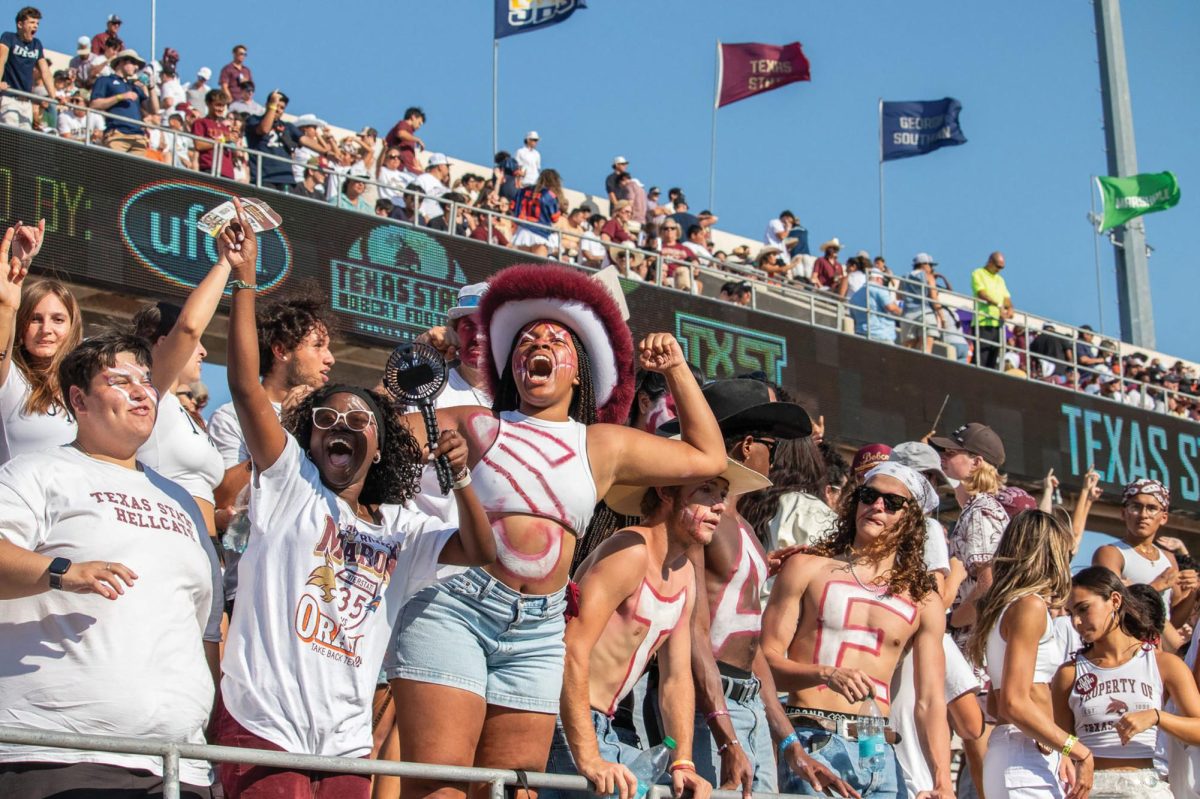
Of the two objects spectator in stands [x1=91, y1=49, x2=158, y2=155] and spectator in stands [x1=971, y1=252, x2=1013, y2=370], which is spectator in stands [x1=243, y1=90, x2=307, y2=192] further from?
spectator in stands [x1=971, y1=252, x2=1013, y2=370]

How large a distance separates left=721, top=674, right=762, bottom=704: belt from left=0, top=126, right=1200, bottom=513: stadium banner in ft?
10.4

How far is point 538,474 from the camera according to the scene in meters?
4.34

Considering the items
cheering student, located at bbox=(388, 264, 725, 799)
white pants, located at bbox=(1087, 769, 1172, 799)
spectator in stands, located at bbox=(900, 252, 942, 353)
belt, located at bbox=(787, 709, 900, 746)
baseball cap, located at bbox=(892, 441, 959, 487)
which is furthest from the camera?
spectator in stands, located at bbox=(900, 252, 942, 353)

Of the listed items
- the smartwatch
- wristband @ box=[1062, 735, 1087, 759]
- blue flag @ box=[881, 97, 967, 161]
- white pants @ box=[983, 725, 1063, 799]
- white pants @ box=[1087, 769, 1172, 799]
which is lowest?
white pants @ box=[1087, 769, 1172, 799]

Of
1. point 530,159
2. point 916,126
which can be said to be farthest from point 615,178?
point 916,126

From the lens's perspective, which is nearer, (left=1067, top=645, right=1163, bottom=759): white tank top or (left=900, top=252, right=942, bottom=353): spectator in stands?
(left=1067, top=645, right=1163, bottom=759): white tank top

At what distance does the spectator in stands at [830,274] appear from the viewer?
17656 millimetres

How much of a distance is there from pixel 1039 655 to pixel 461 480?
3.62 m

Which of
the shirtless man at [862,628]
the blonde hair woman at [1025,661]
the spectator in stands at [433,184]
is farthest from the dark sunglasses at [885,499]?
the spectator in stands at [433,184]

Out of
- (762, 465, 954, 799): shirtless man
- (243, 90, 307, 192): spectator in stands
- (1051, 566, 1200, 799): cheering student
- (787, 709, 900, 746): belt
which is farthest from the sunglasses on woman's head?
(243, 90, 307, 192): spectator in stands

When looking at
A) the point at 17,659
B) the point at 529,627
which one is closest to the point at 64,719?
the point at 17,659

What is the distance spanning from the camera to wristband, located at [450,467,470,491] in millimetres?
3971

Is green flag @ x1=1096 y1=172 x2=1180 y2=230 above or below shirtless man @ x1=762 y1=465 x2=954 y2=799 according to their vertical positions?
above

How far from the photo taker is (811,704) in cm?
533
